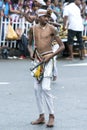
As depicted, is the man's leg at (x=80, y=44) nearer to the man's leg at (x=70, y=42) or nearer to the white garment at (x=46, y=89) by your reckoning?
the man's leg at (x=70, y=42)

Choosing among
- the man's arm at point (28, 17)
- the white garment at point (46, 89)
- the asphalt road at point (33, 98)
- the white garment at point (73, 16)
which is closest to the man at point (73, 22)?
the white garment at point (73, 16)

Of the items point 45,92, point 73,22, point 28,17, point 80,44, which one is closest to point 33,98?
point 45,92

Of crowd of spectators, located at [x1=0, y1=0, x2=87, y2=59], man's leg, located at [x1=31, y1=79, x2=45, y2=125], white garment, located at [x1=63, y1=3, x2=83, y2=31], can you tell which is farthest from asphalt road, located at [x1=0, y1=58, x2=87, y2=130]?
crowd of spectators, located at [x1=0, y1=0, x2=87, y2=59]

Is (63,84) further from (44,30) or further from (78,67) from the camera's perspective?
(44,30)

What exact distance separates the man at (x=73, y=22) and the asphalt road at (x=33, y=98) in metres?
1.75

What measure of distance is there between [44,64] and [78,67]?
24.6ft

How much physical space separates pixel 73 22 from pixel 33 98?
763 cm

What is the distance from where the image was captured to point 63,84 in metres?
13.1

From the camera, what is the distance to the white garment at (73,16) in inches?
723

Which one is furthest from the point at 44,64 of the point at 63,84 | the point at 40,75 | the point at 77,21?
the point at 77,21

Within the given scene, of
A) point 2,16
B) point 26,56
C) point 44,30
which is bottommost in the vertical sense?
point 26,56

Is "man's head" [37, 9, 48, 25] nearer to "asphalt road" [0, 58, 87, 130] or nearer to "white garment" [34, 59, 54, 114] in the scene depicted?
"white garment" [34, 59, 54, 114]

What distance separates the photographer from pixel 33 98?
11.2m

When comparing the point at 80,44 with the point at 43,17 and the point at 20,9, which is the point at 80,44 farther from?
the point at 43,17
